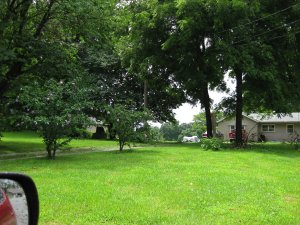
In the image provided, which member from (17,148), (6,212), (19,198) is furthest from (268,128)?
(6,212)

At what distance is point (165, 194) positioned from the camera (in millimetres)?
9266

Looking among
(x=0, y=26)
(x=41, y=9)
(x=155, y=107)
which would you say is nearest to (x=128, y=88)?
(x=155, y=107)

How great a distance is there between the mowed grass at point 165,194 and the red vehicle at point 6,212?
4729mm

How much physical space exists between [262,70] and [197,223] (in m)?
20.2

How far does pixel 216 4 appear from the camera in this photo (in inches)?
963

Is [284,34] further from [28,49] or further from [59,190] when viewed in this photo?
[59,190]

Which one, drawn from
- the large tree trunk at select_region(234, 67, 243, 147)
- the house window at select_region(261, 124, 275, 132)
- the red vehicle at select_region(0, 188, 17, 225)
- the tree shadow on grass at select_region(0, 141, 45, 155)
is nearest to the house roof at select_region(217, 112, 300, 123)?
the house window at select_region(261, 124, 275, 132)

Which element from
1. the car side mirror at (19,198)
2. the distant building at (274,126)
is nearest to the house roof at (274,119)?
the distant building at (274,126)

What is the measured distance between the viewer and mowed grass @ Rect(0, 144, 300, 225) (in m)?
7.29

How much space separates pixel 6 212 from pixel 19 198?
1.68ft

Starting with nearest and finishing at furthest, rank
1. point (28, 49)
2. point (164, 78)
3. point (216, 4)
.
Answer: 1. point (28, 49)
2. point (216, 4)
3. point (164, 78)

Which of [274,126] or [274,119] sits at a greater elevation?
[274,119]

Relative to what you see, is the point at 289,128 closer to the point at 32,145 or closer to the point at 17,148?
the point at 32,145

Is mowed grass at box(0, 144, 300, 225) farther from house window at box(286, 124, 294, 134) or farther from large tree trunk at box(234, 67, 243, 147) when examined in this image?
house window at box(286, 124, 294, 134)
